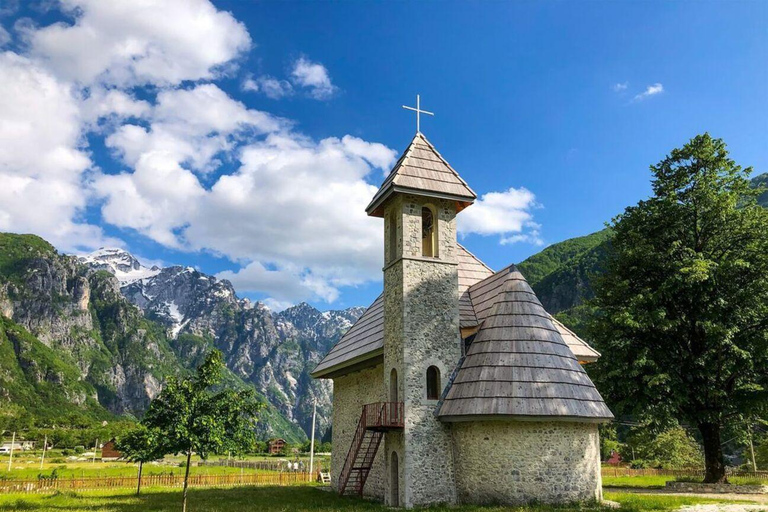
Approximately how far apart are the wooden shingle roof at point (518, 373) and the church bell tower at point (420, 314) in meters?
0.94

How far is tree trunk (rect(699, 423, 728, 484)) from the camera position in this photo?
955 inches

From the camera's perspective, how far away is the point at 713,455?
81.1ft

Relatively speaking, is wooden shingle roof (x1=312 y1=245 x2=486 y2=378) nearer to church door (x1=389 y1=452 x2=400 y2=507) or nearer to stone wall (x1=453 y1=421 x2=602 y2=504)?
church door (x1=389 y1=452 x2=400 y2=507)

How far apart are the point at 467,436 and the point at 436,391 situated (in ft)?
6.93

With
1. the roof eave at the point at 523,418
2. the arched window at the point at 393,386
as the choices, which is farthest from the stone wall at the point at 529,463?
the arched window at the point at 393,386

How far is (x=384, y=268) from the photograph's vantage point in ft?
74.5

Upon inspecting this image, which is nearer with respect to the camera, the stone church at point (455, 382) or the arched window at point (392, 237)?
the stone church at point (455, 382)

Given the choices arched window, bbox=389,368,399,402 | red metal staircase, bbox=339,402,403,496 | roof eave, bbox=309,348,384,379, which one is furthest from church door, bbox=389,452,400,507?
roof eave, bbox=309,348,384,379

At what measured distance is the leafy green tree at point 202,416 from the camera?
56.3 ft

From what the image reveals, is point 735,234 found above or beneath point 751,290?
above

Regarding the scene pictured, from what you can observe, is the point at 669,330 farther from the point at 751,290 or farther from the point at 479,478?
the point at 479,478

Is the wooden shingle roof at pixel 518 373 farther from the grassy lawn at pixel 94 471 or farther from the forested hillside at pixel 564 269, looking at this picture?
the forested hillside at pixel 564 269

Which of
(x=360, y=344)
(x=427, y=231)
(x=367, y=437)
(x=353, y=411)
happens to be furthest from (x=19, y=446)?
(x=427, y=231)

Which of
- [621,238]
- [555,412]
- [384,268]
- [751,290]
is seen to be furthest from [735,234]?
[384,268]
